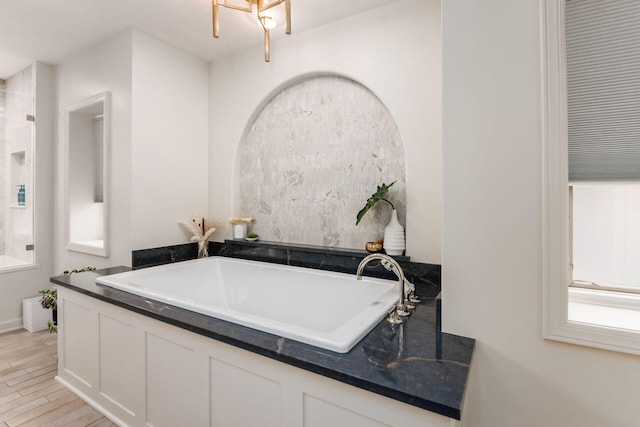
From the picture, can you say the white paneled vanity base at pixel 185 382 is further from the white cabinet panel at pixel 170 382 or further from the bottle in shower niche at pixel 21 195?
the bottle in shower niche at pixel 21 195

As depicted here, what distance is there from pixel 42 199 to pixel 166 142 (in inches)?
66.3

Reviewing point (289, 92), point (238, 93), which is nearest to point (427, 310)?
point (289, 92)

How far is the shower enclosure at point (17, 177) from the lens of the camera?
320 centimetres

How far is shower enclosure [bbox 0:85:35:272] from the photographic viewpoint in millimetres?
3199

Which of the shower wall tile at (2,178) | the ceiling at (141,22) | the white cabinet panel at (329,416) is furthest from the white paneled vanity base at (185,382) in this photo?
the ceiling at (141,22)

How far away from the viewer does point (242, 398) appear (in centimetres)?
124

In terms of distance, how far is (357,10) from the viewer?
225 centimetres

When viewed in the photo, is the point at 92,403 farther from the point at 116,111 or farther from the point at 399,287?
the point at 116,111

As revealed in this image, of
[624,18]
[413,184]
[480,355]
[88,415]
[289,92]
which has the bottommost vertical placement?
[88,415]

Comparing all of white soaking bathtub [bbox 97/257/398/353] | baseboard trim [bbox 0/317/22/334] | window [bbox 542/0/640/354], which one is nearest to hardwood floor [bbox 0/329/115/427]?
baseboard trim [bbox 0/317/22/334]

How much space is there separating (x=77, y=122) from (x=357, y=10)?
2910mm

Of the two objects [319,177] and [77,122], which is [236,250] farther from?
[77,122]

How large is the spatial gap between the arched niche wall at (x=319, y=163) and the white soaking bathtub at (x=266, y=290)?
380 millimetres

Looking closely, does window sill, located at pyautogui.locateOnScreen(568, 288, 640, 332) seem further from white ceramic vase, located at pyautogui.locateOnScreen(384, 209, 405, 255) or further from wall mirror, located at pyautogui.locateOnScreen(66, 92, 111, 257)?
wall mirror, located at pyautogui.locateOnScreen(66, 92, 111, 257)
